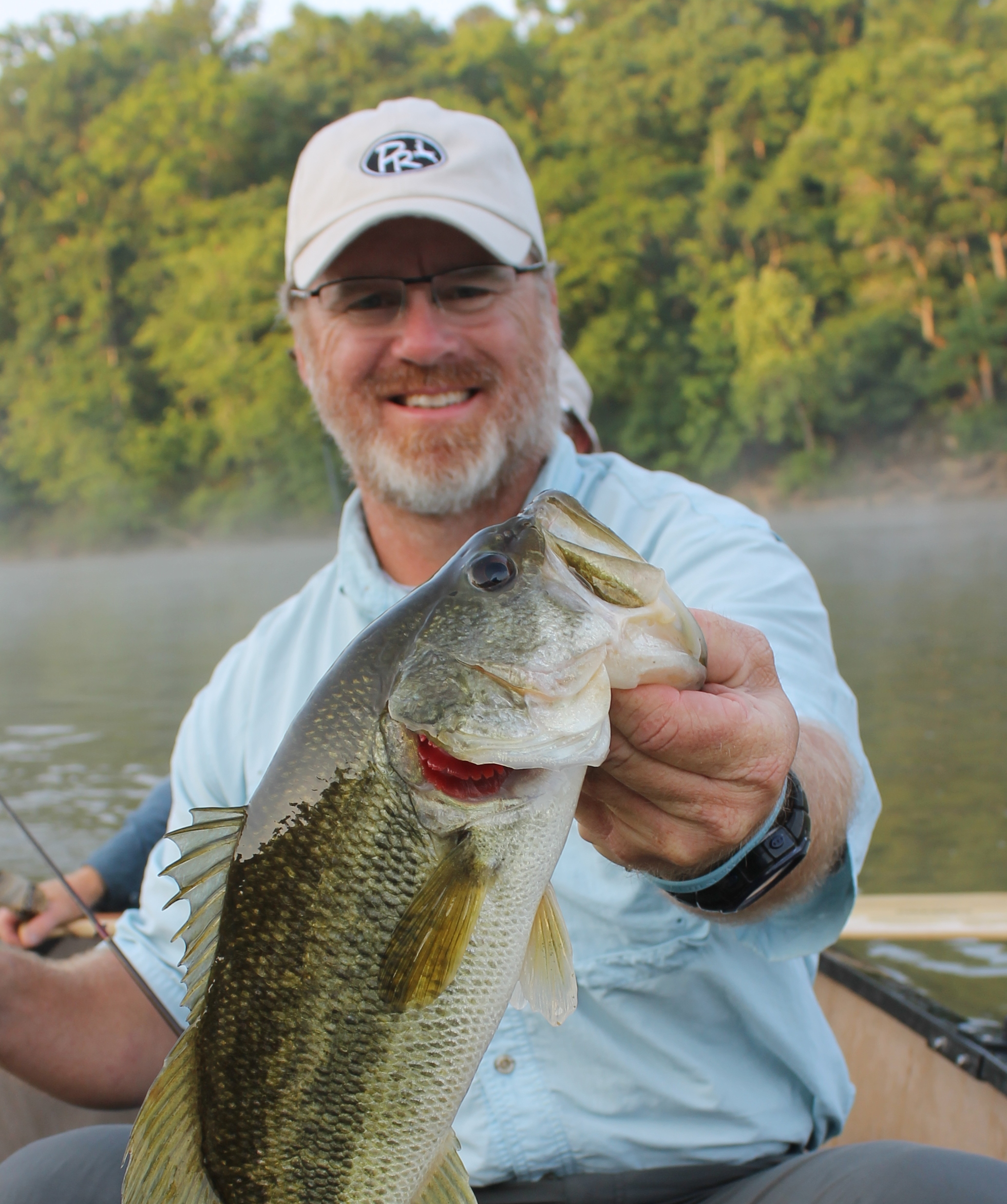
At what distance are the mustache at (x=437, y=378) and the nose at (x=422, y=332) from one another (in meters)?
0.02

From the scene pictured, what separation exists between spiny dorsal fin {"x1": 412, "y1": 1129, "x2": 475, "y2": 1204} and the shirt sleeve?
589 millimetres

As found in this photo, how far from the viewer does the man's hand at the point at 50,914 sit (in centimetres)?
333

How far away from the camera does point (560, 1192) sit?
5.77 feet

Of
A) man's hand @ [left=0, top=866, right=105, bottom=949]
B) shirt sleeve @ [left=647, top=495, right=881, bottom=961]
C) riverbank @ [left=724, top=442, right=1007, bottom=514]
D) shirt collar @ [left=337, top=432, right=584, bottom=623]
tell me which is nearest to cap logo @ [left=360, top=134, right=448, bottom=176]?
shirt collar @ [left=337, top=432, right=584, bottom=623]

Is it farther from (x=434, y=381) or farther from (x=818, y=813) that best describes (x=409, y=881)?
(x=434, y=381)

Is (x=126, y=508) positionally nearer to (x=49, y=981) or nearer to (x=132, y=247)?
(x=132, y=247)

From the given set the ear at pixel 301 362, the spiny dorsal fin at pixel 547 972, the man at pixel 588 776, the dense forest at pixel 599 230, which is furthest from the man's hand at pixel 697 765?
the dense forest at pixel 599 230

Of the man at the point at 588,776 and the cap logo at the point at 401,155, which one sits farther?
the cap logo at the point at 401,155

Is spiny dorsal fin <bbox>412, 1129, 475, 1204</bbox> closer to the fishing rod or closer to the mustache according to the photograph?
the fishing rod

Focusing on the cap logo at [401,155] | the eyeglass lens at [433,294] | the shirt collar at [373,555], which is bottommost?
the shirt collar at [373,555]

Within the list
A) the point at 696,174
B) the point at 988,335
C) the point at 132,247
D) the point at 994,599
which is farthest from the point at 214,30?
the point at 994,599

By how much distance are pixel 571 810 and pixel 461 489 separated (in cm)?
130

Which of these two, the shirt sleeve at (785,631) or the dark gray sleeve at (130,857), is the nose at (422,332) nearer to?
the shirt sleeve at (785,631)

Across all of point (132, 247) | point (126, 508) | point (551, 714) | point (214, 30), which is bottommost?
point (126, 508)
